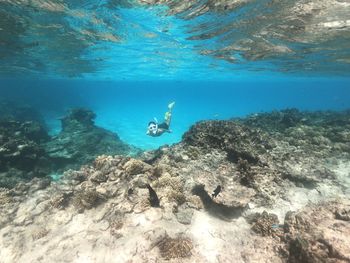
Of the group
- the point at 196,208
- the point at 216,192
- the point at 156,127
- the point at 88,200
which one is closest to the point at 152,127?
the point at 156,127

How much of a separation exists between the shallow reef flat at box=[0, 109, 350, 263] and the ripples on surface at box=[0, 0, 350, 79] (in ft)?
26.4

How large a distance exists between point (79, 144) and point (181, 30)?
34.9 ft

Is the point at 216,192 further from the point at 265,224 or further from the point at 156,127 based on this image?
the point at 156,127

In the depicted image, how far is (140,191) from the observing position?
722 cm

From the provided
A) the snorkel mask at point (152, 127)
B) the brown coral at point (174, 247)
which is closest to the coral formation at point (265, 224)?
the brown coral at point (174, 247)

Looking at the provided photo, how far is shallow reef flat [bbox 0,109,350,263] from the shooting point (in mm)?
5605

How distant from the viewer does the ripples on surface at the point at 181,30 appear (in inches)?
576

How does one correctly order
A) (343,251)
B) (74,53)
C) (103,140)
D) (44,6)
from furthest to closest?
1. (74,53)
2. (103,140)
3. (44,6)
4. (343,251)

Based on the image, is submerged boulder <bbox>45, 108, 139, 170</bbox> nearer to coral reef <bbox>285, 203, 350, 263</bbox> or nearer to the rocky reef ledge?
the rocky reef ledge

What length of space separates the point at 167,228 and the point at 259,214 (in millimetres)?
2356

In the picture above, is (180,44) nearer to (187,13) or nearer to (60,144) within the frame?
(187,13)

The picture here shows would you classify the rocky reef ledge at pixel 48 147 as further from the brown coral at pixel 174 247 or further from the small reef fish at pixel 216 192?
the small reef fish at pixel 216 192

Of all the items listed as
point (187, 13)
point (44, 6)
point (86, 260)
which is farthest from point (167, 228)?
point (44, 6)

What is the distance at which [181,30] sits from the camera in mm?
19094
